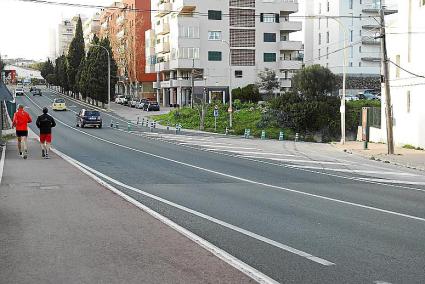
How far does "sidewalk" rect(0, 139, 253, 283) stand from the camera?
6.38m

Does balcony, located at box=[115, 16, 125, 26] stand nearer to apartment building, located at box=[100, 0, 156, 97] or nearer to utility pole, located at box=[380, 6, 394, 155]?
apartment building, located at box=[100, 0, 156, 97]

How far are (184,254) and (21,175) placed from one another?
32.6 ft

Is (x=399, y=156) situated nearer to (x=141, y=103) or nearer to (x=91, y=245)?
(x=91, y=245)

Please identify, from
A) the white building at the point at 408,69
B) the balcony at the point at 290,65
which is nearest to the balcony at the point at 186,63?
the balcony at the point at 290,65

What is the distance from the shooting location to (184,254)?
7.35 metres

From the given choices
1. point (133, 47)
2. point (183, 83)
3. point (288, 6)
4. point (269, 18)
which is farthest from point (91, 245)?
point (133, 47)

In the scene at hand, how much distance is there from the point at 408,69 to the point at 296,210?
83.6 ft

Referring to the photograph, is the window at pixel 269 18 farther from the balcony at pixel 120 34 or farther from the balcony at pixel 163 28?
the balcony at pixel 120 34

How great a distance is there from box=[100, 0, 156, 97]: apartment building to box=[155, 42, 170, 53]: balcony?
6.44m

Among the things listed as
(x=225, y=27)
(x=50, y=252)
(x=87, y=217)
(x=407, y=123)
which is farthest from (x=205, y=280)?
(x=225, y=27)

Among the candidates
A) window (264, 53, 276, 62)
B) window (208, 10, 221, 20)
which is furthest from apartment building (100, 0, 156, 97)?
window (264, 53, 276, 62)

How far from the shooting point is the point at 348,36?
90750 mm

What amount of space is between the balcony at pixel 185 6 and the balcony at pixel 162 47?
19.1 ft

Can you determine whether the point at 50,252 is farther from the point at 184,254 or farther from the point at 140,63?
the point at 140,63
